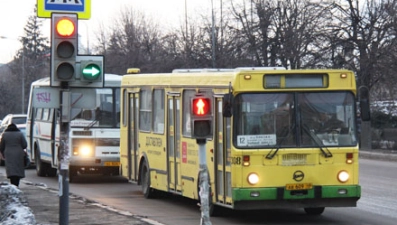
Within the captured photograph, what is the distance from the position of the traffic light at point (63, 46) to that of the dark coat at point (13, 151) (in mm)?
7832

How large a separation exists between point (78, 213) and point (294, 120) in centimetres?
415

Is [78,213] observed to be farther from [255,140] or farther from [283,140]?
[283,140]

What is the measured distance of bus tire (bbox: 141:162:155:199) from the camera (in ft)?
62.5

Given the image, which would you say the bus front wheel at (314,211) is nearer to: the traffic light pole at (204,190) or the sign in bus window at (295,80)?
the sign in bus window at (295,80)

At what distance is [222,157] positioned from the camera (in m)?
14.8

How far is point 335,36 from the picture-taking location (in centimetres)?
4062

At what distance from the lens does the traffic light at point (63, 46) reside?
11.5 metres

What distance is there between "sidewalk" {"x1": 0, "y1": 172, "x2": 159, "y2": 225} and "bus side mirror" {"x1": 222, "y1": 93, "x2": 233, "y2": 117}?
6.75ft

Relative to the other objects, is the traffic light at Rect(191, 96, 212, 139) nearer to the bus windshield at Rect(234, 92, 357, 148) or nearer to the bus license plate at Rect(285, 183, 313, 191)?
the bus windshield at Rect(234, 92, 357, 148)

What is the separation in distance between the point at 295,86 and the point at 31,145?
1586 cm

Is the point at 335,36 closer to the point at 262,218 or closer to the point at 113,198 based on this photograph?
the point at 113,198

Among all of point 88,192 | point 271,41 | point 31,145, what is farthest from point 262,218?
point 271,41

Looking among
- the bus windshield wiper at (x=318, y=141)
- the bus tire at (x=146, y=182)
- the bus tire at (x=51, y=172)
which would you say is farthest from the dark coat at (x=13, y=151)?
the bus tire at (x=51, y=172)

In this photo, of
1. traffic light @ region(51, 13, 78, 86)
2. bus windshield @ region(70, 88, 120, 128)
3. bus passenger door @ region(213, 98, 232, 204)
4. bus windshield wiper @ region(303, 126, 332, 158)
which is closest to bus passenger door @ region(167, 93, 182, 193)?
bus passenger door @ region(213, 98, 232, 204)
